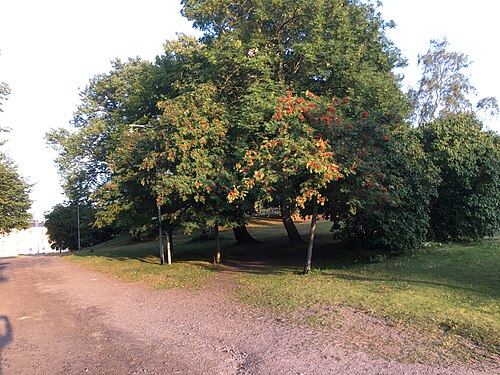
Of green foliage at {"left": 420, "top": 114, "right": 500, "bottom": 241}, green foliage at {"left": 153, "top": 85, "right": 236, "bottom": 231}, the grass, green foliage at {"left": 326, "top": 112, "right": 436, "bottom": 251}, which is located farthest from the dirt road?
green foliage at {"left": 420, "top": 114, "right": 500, "bottom": 241}

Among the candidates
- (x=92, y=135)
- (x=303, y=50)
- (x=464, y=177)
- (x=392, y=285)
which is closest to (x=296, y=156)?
(x=392, y=285)

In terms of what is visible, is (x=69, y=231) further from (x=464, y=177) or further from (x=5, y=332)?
(x=464, y=177)

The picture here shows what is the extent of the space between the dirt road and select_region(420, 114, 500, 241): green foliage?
10.2 m

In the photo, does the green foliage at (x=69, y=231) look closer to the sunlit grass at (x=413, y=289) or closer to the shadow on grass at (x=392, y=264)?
the shadow on grass at (x=392, y=264)

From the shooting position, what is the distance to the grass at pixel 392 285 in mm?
6523

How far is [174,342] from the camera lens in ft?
19.9

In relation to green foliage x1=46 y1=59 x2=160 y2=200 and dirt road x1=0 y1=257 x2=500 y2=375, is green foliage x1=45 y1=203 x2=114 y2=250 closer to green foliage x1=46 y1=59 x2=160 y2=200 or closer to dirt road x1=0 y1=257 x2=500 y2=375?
green foliage x1=46 y1=59 x2=160 y2=200

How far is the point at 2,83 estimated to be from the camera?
20.8 m

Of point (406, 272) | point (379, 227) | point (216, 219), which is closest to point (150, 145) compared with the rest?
point (216, 219)

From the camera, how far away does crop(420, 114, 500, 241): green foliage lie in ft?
48.2

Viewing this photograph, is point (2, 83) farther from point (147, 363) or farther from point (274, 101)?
point (147, 363)

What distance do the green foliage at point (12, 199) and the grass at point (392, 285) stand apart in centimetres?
1441

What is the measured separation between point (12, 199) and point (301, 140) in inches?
1014

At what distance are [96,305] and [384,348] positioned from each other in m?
6.86
